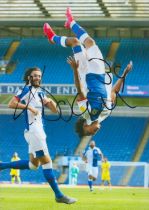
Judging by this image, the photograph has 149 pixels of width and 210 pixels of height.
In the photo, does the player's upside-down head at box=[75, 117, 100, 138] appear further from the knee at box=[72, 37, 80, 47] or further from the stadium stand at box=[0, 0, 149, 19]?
the stadium stand at box=[0, 0, 149, 19]

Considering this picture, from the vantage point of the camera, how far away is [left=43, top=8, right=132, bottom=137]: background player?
13.5ft

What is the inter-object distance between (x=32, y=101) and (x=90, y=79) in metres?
0.37

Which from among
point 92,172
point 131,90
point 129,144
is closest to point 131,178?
point 92,172

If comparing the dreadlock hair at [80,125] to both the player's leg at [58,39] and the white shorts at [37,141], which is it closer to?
the white shorts at [37,141]

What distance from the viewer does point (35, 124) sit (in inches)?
167

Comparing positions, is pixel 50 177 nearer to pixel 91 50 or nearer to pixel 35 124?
pixel 35 124

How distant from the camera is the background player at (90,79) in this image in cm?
411

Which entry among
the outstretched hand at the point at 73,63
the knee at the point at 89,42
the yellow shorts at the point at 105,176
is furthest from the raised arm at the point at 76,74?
the yellow shorts at the point at 105,176

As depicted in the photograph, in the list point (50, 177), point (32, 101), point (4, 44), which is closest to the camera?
point (32, 101)

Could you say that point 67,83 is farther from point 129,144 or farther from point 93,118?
point 129,144

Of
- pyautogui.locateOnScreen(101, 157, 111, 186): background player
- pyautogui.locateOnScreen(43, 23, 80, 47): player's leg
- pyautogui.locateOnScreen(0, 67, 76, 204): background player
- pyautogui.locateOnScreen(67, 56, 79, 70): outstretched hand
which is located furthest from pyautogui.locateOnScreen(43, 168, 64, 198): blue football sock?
pyautogui.locateOnScreen(101, 157, 111, 186): background player

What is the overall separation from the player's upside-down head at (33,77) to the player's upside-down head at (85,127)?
13.2 inches

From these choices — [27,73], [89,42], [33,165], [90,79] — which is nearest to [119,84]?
[90,79]

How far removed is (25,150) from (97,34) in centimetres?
91
